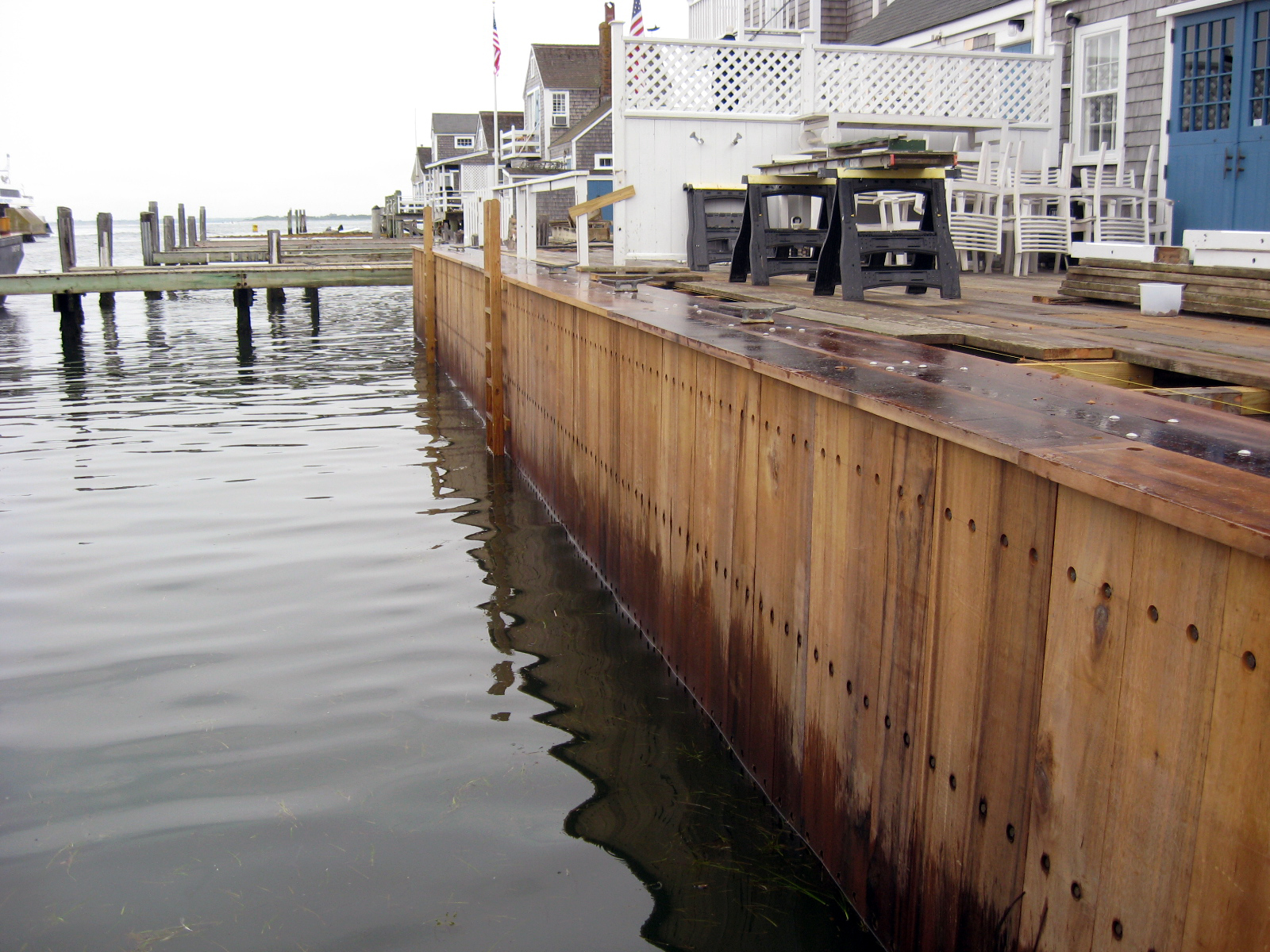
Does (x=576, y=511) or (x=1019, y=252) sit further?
(x=1019, y=252)

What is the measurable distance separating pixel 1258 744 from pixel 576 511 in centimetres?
525

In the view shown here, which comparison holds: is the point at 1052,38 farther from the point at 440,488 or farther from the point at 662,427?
the point at 662,427

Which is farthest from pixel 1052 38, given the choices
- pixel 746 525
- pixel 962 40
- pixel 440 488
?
pixel 746 525

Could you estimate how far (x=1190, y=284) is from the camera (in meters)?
5.26

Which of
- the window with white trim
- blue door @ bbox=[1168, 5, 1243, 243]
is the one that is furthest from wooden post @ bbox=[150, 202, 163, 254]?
blue door @ bbox=[1168, 5, 1243, 243]

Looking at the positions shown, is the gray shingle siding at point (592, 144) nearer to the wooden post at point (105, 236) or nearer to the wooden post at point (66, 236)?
the wooden post at point (105, 236)

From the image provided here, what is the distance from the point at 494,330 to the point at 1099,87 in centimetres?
831

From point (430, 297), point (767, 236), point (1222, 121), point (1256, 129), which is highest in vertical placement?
point (1222, 121)

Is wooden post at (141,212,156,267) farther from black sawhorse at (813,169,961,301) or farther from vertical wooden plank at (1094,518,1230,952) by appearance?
vertical wooden plank at (1094,518,1230,952)

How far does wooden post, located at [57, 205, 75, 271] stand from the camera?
2062 centimetres

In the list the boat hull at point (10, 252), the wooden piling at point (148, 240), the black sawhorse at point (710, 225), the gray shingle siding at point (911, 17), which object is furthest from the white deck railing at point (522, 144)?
the black sawhorse at point (710, 225)

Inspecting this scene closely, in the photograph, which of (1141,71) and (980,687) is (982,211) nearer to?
(1141,71)

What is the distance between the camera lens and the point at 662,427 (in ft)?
15.1

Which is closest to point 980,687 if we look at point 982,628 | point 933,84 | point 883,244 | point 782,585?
point 982,628
